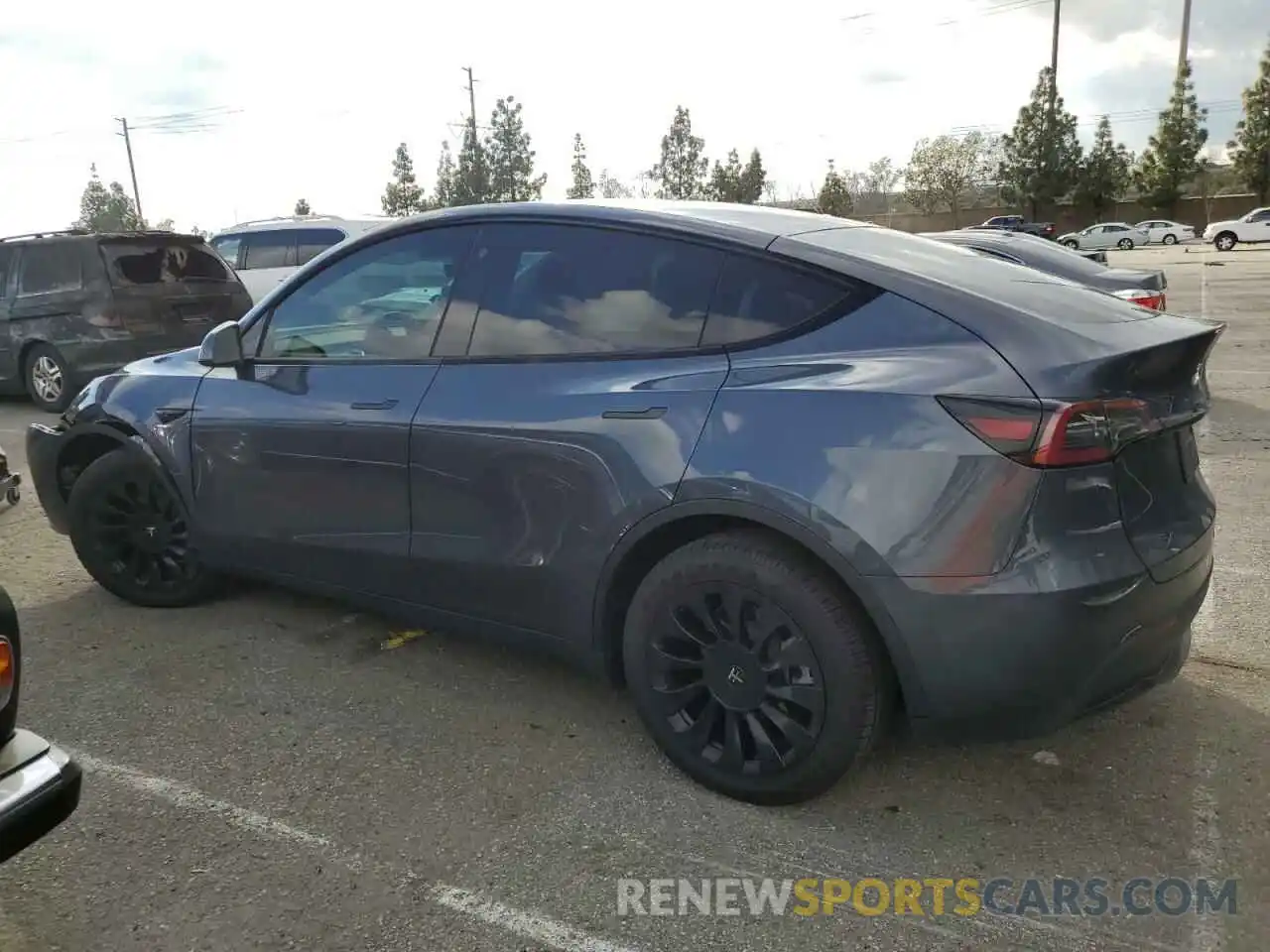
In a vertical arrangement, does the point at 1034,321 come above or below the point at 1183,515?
above

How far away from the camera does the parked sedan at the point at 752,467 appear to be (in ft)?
8.16

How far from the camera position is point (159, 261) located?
1017cm

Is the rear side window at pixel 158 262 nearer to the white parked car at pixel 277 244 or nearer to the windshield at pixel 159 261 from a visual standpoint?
the windshield at pixel 159 261

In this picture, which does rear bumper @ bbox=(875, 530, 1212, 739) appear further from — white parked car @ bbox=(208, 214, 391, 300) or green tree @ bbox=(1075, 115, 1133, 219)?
green tree @ bbox=(1075, 115, 1133, 219)

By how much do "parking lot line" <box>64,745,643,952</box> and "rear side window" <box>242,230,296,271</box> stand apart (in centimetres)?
1198

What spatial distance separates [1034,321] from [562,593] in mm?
1554

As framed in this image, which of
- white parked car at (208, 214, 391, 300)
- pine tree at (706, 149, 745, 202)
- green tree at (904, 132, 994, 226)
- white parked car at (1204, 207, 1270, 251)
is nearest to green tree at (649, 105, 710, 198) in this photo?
pine tree at (706, 149, 745, 202)

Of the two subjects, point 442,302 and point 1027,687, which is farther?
point 442,302

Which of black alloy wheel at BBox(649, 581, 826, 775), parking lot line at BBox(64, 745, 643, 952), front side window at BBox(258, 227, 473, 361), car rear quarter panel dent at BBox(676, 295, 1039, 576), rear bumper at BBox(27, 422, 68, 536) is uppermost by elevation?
front side window at BBox(258, 227, 473, 361)

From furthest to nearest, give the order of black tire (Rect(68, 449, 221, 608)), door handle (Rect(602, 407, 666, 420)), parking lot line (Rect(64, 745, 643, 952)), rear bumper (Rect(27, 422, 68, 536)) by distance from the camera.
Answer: rear bumper (Rect(27, 422, 68, 536))
black tire (Rect(68, 449, 221, 608))
door handle (Rect(602, 407, 666, 420))
parking lot line (Rect(64, 745, 643, 952))

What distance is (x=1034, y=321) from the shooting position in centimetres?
260

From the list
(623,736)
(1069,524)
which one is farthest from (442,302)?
(1069,524)

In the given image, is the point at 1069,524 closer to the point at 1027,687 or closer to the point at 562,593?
the point at 1027,687

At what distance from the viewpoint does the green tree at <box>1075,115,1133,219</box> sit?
57.6 meters
